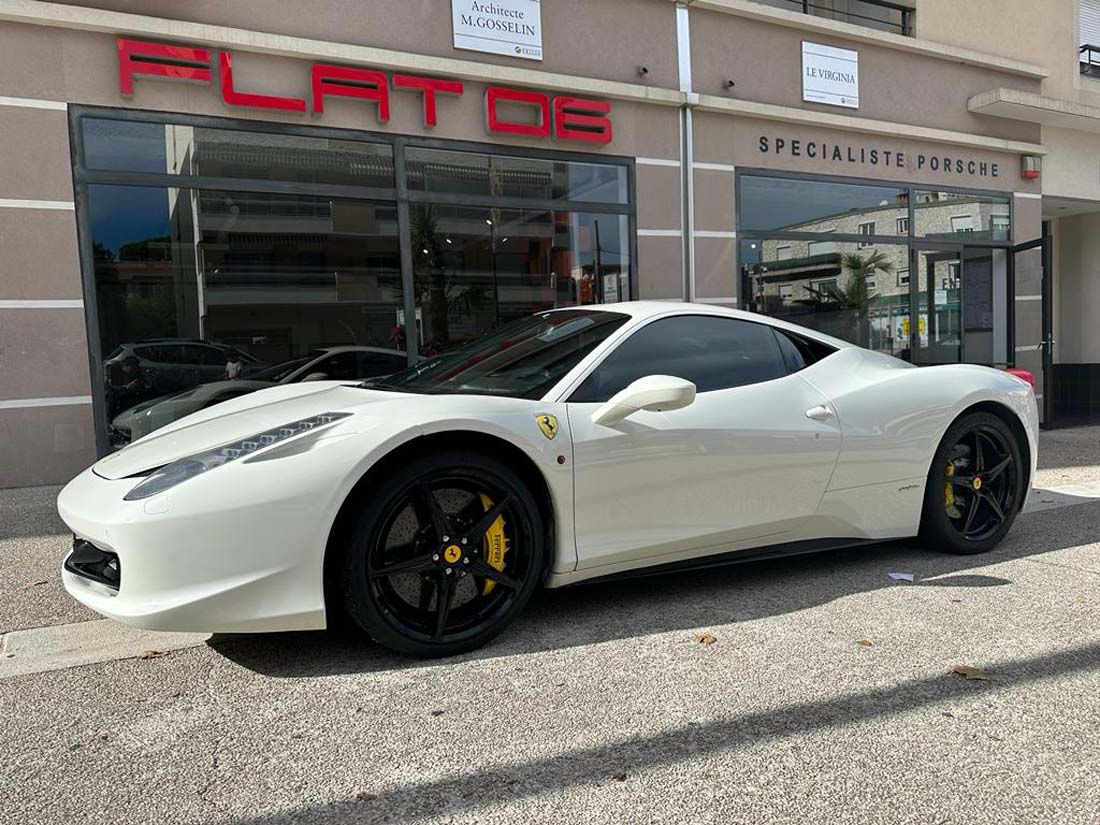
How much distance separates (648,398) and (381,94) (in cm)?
523

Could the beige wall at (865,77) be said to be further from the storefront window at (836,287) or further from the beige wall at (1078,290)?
the beige wall at (1078,290)

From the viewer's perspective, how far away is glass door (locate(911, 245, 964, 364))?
35.4 ft

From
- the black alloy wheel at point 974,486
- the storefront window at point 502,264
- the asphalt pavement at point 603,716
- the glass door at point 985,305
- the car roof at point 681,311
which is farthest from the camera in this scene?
the glass door at point 985,305

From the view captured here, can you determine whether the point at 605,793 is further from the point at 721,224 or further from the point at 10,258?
the point at 721,224

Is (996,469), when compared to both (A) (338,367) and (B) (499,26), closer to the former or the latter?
(A) (338,367)

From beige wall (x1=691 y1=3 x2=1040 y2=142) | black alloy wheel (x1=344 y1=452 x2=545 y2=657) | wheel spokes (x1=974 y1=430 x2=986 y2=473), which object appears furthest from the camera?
beige wall (x1=691 y1=3 x2=1040 y2=142)

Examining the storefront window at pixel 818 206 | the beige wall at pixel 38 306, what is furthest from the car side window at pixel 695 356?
the storefront window at pixel 818 206

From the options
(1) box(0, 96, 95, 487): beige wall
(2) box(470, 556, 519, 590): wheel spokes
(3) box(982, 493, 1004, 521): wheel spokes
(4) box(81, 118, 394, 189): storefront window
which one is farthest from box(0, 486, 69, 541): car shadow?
(3) box(982, 493, 1004, 521): wheel spokes

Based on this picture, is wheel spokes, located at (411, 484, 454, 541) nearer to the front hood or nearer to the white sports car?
the white sports car

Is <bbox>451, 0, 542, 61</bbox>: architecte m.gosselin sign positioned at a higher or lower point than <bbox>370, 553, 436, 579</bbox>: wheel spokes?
higher

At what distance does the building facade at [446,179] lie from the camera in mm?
6312

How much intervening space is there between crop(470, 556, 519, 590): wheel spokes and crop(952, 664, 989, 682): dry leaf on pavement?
1.53 m

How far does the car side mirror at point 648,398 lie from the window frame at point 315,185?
15.5 ft

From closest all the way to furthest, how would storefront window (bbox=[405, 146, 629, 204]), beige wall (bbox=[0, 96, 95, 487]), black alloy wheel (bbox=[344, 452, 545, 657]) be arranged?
black alloy wheel (bbox=[344, 452, 545, 657]) < beige wall (bbox=[0, 96, 95, 487]) < storefront window (bbox=[405, 146, 629, 204])
